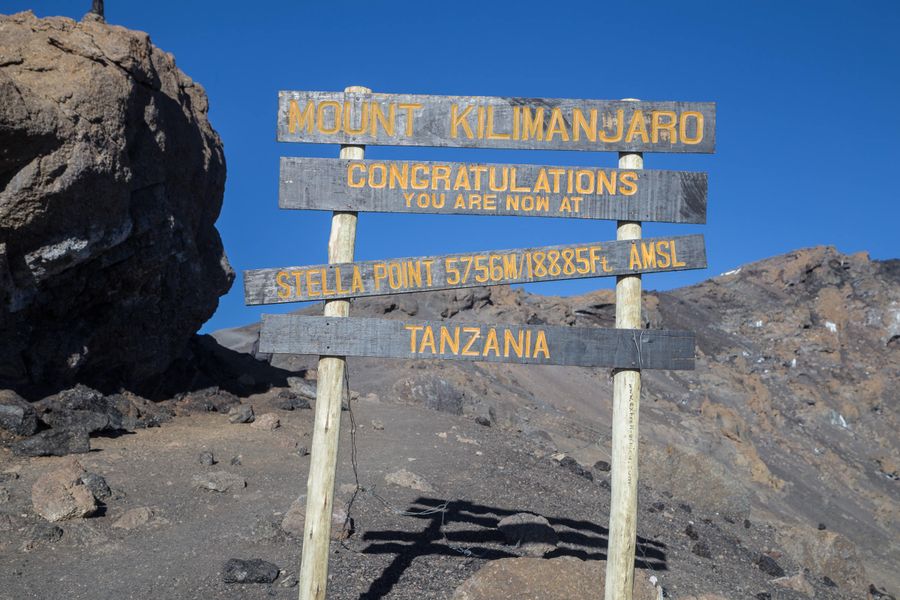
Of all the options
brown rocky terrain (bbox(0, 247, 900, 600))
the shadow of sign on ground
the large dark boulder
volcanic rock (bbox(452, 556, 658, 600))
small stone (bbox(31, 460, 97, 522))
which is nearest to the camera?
volcanic rock (bbox(452, 556, 658, 600))

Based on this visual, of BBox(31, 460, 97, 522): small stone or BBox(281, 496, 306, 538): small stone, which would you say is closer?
BBox(281, 496, 306, 538): small stone

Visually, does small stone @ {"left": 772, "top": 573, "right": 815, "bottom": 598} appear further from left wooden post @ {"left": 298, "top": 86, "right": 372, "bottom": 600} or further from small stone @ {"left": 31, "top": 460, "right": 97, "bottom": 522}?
small stone @ {"left": 31, "top": 460, "right": 97, "bottom": 522}

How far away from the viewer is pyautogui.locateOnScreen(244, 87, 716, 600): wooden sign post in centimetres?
611

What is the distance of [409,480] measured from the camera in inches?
495

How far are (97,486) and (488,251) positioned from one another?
8028 mm

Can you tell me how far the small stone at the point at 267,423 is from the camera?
649 inches

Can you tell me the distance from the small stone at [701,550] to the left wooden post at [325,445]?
8421mm

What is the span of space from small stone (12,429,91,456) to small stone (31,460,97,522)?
2.64 metres

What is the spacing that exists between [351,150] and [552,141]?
66.5 inches

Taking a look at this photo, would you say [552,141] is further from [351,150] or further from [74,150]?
[74,150]

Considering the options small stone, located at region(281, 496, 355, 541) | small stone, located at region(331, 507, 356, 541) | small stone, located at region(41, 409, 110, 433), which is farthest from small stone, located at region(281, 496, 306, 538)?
small stone, located at region(41, 409, 110, 433)

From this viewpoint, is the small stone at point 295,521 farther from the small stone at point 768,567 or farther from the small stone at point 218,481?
the small stone at point 768,567

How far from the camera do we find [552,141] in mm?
6348

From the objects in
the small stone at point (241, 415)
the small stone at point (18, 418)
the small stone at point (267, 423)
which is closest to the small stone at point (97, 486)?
the small stone at point (18, 418)
